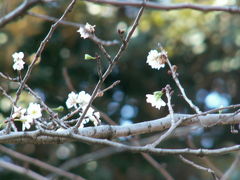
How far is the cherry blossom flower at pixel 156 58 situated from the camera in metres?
1.52

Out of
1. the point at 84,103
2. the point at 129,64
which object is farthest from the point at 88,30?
the point at 129,64

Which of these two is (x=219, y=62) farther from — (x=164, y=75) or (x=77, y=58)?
(x=77, y=58)

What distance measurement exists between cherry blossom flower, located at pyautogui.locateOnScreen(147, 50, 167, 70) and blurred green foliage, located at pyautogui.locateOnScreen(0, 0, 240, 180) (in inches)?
111

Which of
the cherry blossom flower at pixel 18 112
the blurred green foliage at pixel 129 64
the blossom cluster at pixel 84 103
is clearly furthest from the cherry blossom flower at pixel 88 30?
the blurred green foliage at pixel 129 64

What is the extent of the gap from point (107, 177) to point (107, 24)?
1487 millimetres

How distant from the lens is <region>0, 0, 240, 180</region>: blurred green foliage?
4.47m

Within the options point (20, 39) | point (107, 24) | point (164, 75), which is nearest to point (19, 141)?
point (20, 39)

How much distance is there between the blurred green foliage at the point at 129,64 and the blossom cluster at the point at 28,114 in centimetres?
289

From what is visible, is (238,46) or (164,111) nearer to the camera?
(238,46)

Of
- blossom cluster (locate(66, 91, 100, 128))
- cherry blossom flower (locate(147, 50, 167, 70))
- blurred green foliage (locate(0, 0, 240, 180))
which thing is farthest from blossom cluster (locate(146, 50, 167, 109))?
blurred green foliage (locate(0, 0, 240, 180))

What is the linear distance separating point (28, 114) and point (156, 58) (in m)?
0.44

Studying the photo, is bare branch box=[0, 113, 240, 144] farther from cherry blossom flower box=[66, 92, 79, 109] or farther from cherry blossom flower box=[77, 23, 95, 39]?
cherry blossom flower box=[77, 23, 95, 39]

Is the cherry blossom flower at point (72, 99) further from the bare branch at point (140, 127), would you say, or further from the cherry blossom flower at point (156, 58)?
the cherry blossom flower at point (156, 58)

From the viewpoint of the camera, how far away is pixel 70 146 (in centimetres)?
488
